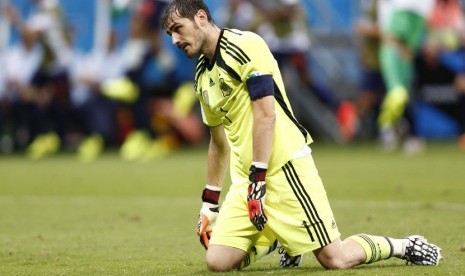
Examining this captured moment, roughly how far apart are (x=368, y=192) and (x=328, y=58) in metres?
10.8

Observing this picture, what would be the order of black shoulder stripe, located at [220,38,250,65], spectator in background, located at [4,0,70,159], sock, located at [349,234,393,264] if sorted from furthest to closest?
spectator in background, located at [4,0,70,159] → sock, located at [349,234,393,264] → black shoulder stripe, located at [220,38,250,65]

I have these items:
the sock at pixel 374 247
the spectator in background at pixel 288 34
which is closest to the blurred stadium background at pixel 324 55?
the spectator in background at pixel 288 34

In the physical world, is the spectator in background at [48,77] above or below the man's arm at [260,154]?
below

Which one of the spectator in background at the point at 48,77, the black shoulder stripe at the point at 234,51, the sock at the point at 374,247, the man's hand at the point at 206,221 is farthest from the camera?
the spectator in background at the point at 48,77

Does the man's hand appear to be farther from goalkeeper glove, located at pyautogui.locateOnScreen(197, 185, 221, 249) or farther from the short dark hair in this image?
the short dark hair

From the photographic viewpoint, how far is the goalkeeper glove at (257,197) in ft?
23.2

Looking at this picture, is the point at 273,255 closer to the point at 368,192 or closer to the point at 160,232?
the point at 160,232

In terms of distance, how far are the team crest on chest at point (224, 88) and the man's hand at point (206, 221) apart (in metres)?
0.93

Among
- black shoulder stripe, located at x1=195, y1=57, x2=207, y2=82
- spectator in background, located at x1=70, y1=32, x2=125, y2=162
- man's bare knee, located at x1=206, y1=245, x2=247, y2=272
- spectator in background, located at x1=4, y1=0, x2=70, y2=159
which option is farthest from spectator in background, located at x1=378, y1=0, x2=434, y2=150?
man's bare knee, located at x1=206, y1=245, x2=247, y2=272

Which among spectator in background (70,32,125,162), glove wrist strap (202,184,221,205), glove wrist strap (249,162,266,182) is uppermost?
glove wrist strap (249,162,266,182)

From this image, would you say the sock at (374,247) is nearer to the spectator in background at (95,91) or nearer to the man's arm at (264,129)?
the man's arm at (264,129)

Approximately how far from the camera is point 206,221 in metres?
7.92

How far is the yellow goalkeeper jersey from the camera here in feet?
23.6

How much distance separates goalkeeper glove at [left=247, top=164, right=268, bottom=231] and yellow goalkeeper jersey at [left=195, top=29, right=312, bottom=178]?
0.25 m
